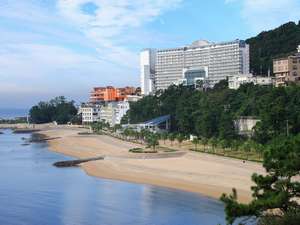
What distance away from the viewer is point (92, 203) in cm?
3284

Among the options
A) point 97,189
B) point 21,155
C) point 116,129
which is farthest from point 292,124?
point 116,129

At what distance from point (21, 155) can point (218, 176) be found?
115 ft

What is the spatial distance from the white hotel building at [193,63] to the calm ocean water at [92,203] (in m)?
82.7

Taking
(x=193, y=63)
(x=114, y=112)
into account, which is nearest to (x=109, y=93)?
(x=193, y=63)

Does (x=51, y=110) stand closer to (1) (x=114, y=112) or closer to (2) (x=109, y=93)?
(2) (x=109, y=93)

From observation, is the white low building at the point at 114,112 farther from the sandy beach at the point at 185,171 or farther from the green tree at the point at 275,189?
the green tree at the point at 275,189

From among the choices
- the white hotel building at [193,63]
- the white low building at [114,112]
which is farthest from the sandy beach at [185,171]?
the white hotel building at [193,63]

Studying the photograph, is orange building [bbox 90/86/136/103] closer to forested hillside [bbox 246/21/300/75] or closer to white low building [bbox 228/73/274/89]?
forested hillside [bbox 246/21/300/75]

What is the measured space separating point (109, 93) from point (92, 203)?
5267 inches

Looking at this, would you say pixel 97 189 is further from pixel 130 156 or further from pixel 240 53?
pixel 240 53

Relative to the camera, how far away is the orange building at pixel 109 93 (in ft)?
540

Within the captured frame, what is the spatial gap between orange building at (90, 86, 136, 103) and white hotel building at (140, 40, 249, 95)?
7226 mm

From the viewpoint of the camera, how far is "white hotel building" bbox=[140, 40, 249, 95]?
124 m

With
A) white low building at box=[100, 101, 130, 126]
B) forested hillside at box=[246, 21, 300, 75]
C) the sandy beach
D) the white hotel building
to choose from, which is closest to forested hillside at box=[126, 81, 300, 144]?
the sandy beach
